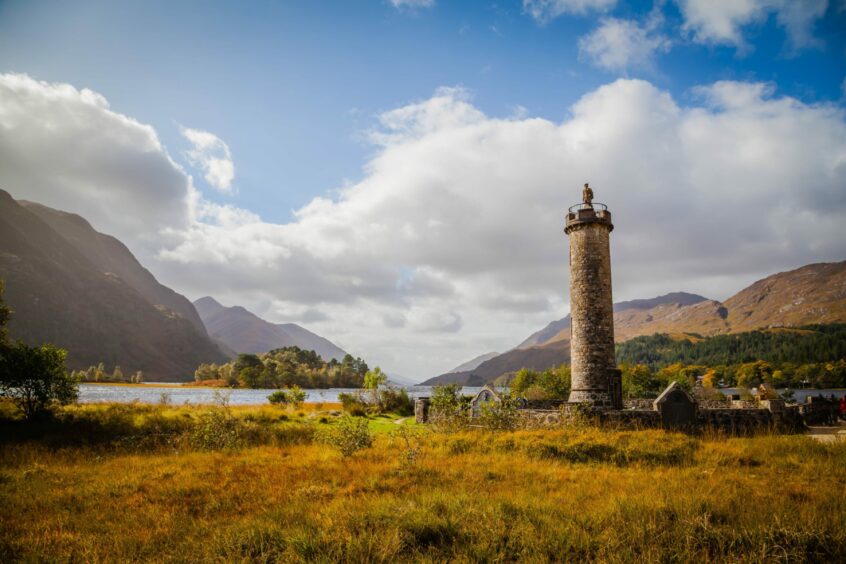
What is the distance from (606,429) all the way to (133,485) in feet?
52.0

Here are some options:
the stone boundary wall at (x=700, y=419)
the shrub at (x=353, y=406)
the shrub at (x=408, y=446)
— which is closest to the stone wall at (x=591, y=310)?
the stone boundary wall at (x=700, y=419)

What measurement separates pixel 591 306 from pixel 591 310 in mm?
236

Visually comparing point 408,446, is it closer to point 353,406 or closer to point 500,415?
point 500,415

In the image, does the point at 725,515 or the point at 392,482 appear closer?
the point at 725,515

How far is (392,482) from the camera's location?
913 cm

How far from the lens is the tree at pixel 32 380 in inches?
672

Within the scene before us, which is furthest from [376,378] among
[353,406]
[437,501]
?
[437,501]

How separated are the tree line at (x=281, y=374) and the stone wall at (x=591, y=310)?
8197 cm

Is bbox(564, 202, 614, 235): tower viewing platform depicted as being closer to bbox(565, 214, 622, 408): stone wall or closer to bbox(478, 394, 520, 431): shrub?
bbox(565, 214, 622, 408): stone wall

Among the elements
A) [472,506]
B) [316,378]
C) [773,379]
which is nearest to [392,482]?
[472,506]

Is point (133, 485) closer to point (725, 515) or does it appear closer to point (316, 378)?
point (725, 515)

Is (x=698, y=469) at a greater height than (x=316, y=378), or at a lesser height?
greater

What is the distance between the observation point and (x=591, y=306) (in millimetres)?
24797

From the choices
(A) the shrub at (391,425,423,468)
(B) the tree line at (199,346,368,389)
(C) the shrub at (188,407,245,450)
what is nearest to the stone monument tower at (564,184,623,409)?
(A) the shrub at (391,425,423,468)
